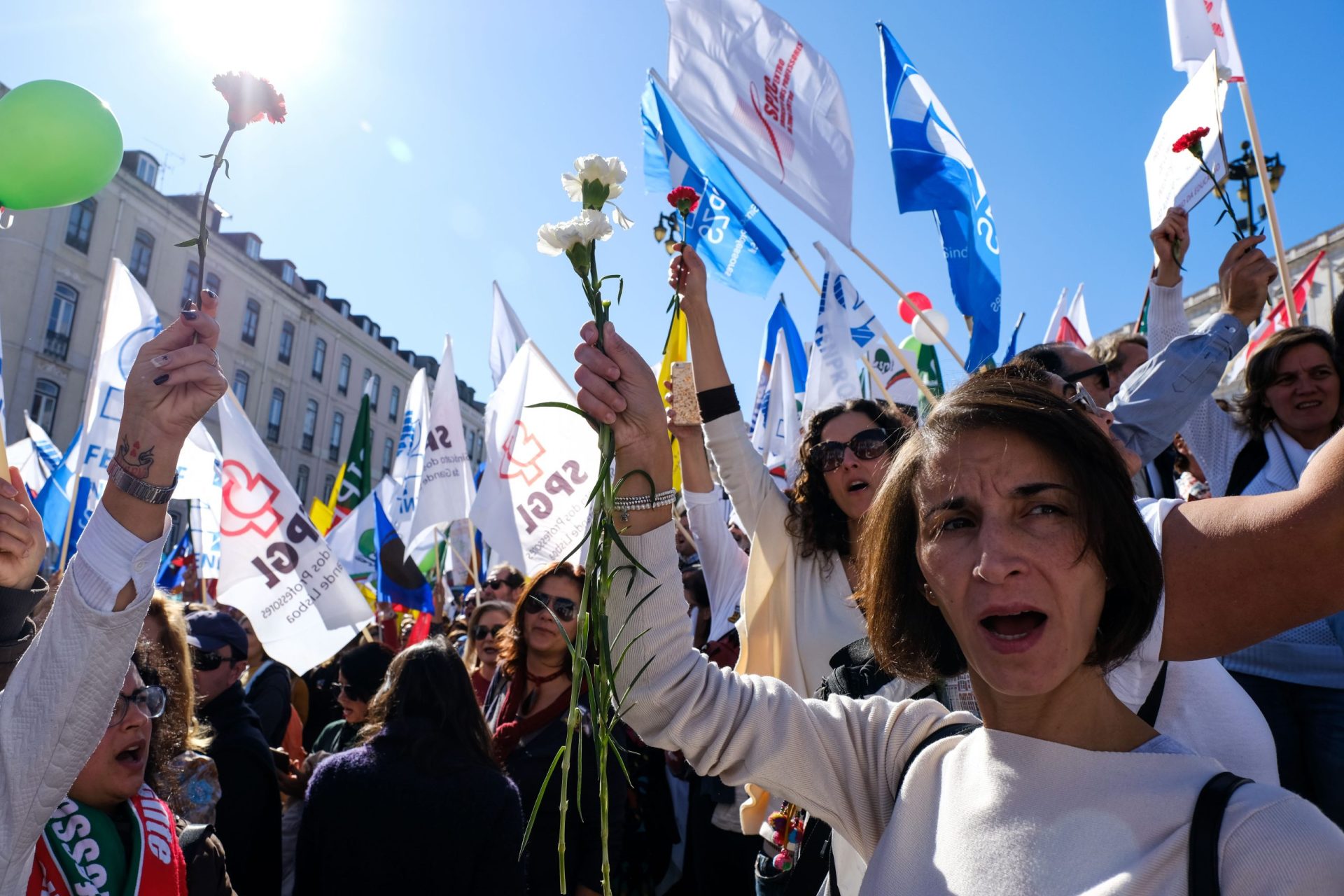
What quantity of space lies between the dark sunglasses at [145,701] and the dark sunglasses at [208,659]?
5.89 feet

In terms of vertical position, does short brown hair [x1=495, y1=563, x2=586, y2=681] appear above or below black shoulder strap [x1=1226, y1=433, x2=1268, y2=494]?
below

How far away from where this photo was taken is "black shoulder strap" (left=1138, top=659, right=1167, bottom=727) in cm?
168

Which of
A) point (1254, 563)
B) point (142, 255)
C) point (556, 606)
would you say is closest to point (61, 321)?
point (142, 255)

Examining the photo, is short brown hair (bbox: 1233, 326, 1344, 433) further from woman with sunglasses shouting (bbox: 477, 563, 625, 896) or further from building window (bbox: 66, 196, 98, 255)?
building window (bbox: 66, 196, 98, 255)

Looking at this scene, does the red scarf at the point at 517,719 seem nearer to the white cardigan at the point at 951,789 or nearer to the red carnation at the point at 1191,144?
the white cardigan at the point at 951,789

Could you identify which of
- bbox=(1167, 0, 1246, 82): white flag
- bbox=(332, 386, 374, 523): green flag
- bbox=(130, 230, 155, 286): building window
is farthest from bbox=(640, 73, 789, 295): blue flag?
bbox=(130, 230, 155, 286): building window

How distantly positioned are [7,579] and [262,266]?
41896mm

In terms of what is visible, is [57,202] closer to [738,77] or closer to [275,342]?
[738,77]

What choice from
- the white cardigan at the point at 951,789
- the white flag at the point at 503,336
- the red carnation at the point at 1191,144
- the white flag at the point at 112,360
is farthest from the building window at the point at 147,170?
the white cardigan at the point at 951,789

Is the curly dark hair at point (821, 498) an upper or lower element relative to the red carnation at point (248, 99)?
lower

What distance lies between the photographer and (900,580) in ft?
5.40

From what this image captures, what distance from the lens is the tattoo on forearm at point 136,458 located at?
164cm

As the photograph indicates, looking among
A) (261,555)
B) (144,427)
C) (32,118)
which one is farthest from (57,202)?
(261,555)

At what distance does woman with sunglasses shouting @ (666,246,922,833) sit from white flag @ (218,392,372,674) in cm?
391
